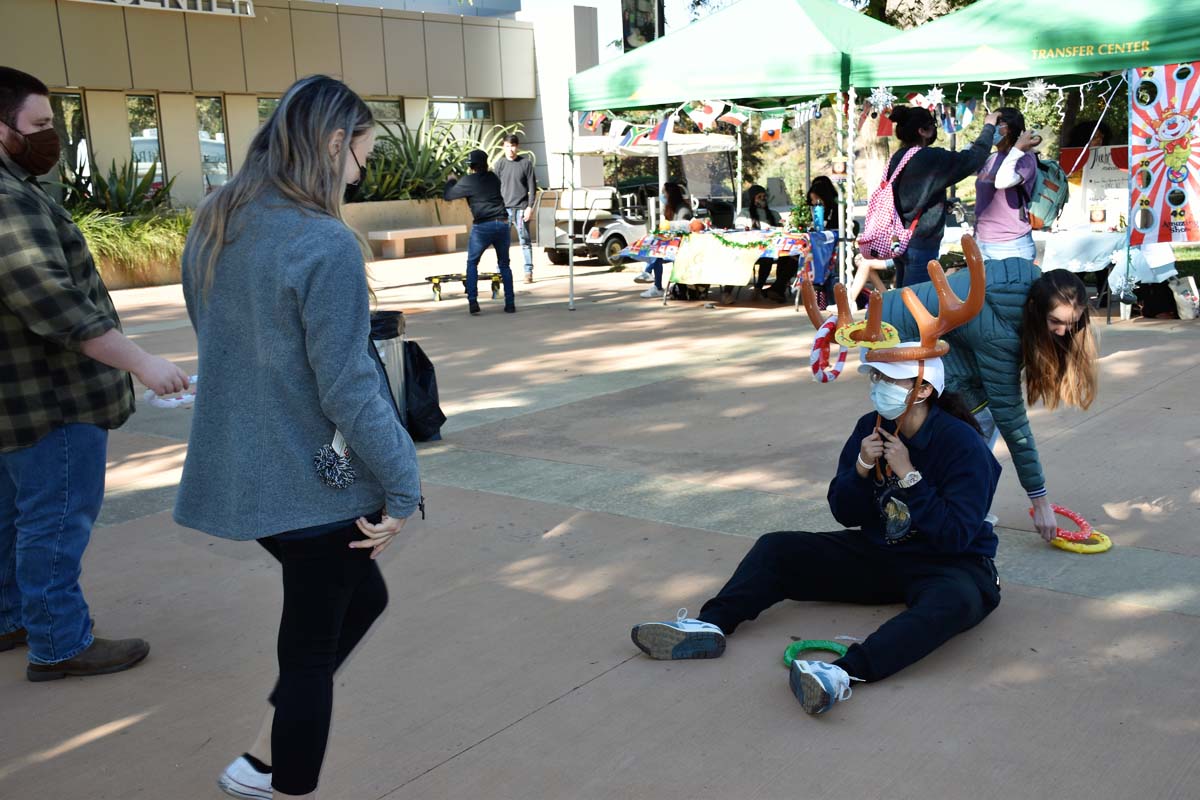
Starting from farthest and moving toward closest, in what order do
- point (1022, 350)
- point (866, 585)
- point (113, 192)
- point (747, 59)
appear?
1. point (113, 192)
2. point (747, 59)
3. point (1022, 350)
4. point (866, 585)

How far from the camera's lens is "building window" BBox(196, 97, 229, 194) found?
2092cm

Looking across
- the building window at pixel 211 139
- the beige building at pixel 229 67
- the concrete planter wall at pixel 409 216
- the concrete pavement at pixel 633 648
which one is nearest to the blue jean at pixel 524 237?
the concrete planter wall at pixel 409 216

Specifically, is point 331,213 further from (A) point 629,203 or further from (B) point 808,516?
(A) point 629,203

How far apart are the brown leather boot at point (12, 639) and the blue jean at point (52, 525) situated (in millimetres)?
308

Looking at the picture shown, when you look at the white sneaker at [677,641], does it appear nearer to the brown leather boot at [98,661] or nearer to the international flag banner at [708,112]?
the brown leather boot at [98,661]

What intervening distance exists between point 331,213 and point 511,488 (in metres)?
3.46

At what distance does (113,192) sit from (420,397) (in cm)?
1332

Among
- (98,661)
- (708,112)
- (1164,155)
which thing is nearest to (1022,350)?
(98,661)

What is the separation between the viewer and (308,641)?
2492 millimetres

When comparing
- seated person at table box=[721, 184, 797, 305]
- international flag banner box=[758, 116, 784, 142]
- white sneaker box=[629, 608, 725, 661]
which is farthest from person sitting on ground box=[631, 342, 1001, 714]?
international flag banner box=[758, 116, 784, 142]

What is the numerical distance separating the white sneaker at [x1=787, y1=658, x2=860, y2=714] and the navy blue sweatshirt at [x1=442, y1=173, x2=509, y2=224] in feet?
31.0

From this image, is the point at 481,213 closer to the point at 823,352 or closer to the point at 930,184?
the point at 930,184

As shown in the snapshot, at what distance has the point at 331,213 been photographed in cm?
244

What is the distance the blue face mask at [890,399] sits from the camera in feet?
11.5
